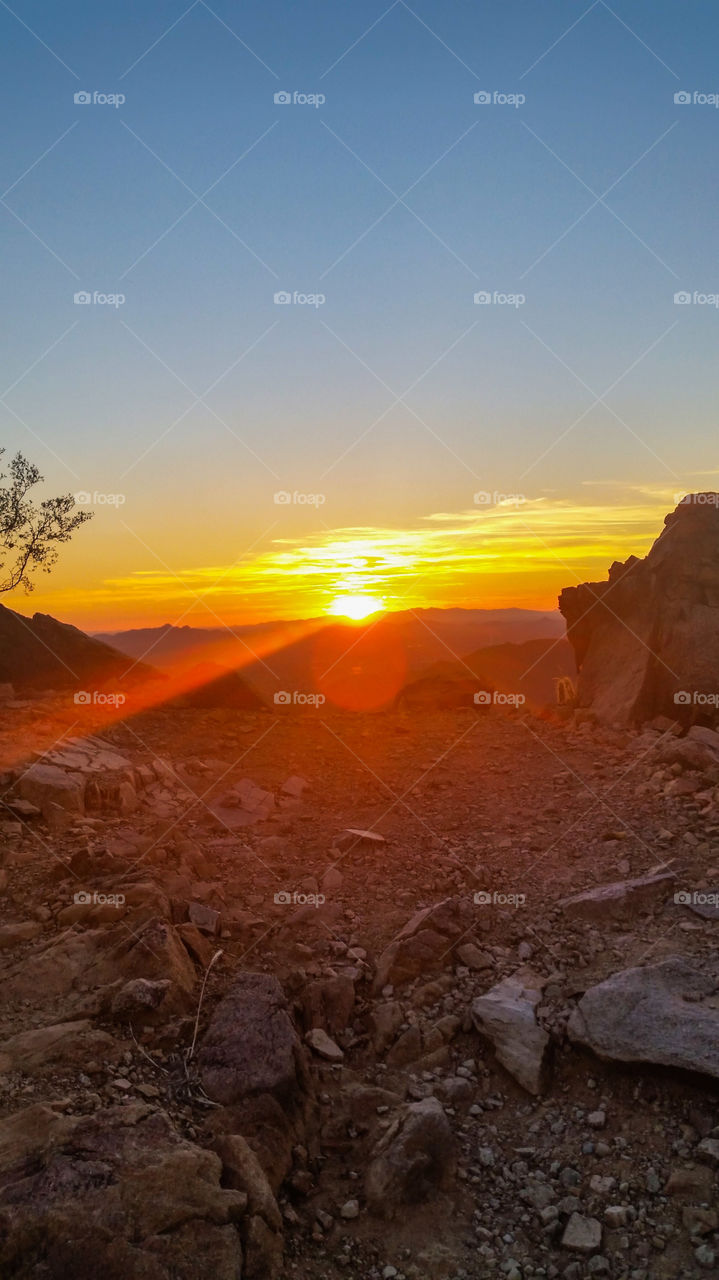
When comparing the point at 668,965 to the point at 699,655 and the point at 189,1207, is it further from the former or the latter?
the point at 699,655

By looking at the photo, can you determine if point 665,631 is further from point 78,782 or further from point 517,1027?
point 78,782

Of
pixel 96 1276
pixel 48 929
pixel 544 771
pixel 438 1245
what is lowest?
pixel 438 1245

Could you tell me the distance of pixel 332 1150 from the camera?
584 centimetres

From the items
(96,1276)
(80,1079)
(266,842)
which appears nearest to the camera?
(96,1276)

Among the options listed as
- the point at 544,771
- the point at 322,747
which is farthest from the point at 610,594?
the point at 322,747

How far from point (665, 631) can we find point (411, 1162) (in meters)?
13.7

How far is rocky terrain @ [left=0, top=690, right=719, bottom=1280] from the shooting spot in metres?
4.89

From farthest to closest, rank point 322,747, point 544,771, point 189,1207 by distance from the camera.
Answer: point 322,747 < point 544,771 < point 189,1207

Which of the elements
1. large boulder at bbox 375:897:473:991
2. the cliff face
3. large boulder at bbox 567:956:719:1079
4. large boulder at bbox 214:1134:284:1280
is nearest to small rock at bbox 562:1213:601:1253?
large boulder at bbox 567:956:719:1079

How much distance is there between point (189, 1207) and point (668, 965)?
4.53m

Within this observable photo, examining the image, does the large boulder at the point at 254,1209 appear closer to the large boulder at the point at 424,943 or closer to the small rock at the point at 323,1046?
the small rock at the point at 323,1046

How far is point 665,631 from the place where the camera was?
16.9 m

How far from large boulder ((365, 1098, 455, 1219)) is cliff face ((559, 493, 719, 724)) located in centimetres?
1162

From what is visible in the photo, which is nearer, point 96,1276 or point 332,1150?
point 96,1276
